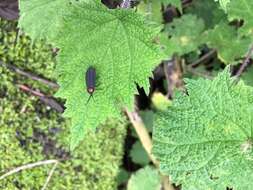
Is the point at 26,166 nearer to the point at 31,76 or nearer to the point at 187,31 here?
the point at 31,76

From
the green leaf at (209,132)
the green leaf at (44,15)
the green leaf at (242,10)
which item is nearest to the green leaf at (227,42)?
the green leaf at (242,10)

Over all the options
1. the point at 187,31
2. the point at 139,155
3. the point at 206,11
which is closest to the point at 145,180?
the point at 139,155

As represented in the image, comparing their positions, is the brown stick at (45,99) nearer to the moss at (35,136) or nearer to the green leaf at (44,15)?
the moss at (35,136)

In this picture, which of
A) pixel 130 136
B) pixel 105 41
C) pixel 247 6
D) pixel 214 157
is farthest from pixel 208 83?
pixel 130 136

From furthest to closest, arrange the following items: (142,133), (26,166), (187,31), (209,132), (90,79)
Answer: (187,31) < (142,133) < (26,166) < (209,132) < (90,79)

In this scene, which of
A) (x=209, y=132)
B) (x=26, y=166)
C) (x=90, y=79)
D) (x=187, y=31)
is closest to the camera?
(x=90, y=79)

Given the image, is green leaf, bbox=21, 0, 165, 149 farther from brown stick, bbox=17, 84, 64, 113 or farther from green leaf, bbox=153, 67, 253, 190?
brown stick, bbox=17, 84, 64, 113
